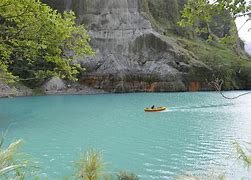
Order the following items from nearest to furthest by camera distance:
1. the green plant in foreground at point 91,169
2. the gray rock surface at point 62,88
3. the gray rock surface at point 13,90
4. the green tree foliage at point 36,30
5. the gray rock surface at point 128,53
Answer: the green plant in foreground at point 91,169
the green tree foliage at point 36,30
the gray rock surface at point 13,90
the gray rock surface at point 62,88
the gray rock surface at point 128,53

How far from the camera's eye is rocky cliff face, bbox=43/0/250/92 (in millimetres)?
67812

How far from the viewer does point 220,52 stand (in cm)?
7825

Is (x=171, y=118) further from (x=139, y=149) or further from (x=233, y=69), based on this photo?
(x=233, y=69)

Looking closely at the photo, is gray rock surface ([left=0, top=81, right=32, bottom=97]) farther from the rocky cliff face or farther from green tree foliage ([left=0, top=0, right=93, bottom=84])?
green tree foliage ([left=0, top=0, right=93, bottom=84])

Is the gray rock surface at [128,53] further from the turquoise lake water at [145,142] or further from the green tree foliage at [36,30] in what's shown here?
the green tree foliage at [36,30]

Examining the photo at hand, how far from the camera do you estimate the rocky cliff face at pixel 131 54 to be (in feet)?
222

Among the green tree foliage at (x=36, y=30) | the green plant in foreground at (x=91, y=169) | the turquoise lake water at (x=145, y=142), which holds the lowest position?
the turquoise lake water at (x=145, y=142)

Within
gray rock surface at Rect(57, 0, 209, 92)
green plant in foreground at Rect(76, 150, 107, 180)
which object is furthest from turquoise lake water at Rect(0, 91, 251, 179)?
gray rock surface at Rect(57, 0, 209, 92)

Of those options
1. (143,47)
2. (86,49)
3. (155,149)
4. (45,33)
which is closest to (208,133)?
(155,149)

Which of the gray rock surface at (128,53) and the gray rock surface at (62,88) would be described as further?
the gray rock surface at (128,53)

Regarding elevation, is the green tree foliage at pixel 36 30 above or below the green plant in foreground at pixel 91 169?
above

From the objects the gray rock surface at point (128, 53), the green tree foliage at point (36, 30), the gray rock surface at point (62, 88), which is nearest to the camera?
the green tree foliage at point (36, 30)

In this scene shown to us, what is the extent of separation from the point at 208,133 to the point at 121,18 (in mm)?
55070

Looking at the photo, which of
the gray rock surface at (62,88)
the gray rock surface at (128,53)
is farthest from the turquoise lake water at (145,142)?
the gray rock surface at (128,53)
